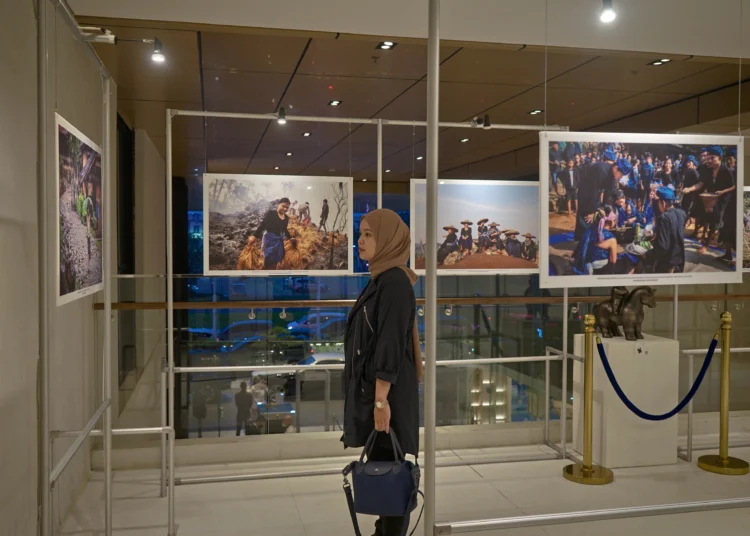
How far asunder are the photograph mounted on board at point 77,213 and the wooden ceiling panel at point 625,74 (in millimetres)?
3364

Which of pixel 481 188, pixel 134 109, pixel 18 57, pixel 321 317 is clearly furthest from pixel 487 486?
pixel 134 109

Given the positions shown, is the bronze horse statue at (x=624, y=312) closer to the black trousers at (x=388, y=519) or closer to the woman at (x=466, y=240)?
the woman at (x=466, y=240)

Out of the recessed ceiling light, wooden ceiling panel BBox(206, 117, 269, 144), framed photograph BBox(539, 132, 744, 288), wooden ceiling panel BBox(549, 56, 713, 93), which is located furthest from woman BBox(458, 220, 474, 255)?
wooden ceiling panel BBox(206, 117, 269, 144)

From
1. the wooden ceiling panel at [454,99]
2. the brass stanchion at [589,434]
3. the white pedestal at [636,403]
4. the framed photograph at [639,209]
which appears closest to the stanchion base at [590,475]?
the brass stanchion at [589,434]

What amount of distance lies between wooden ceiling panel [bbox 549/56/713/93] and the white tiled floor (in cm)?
263

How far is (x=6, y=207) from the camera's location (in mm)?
2350

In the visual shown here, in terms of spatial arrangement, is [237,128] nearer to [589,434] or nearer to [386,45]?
[386,45]

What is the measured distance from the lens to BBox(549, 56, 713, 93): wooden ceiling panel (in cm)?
466

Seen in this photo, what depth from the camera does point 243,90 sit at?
16.3ft

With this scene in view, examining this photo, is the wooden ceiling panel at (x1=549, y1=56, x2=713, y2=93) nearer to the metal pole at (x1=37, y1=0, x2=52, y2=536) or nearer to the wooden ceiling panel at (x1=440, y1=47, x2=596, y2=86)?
the wooden ceiling panel at (x1=440, y1=47, x2=596, y2=86)

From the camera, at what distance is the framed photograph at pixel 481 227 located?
14.8 feet

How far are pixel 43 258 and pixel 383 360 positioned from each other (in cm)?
144

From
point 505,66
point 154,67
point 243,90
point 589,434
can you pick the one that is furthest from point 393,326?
point 243,90

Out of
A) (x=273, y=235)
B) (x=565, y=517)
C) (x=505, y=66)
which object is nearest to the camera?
(x=565, y=517)
